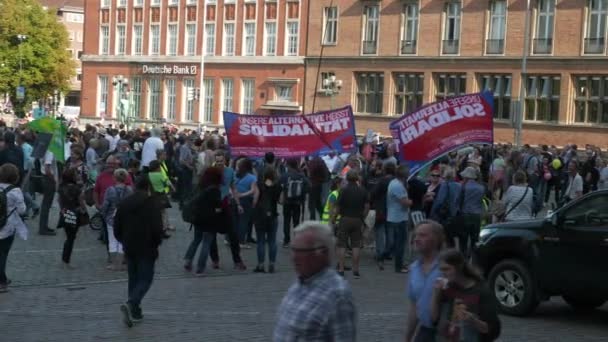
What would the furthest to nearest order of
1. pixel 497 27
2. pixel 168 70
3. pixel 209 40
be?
pixel 168 70
pixel 209 40
pixel 497 27

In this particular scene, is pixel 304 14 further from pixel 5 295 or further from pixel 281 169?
pixel 5 295

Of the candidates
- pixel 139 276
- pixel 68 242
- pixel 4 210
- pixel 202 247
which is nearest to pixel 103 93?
pixel 68 242

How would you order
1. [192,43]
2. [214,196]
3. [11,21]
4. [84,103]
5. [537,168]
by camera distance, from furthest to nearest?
[11,21]
[84,103]
[192,43]
[537,168]
[214,196]

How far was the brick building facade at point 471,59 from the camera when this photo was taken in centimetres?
4941

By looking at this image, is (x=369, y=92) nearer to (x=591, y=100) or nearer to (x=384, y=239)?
(x=591, y=100)

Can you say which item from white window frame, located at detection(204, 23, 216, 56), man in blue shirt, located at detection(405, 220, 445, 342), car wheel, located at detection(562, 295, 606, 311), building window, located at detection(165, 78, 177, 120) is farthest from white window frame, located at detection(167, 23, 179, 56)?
man in blue shirt, located at detection(405, 220, 445, 342)

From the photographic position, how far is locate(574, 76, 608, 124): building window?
161 feet

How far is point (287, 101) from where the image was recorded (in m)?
63.5

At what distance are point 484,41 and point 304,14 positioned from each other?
42.9ft

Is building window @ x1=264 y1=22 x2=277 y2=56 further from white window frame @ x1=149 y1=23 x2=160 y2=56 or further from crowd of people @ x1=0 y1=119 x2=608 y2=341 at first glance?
crowd of people @ x1=0 y1=119 x2=608 y2=341

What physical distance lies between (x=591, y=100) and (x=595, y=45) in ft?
8.13

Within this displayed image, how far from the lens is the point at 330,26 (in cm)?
6134

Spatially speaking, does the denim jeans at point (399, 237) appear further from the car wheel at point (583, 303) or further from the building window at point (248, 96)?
the building window at point (248, 96)

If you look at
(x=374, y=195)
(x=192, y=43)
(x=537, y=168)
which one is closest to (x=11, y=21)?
(x=192, y=43)
